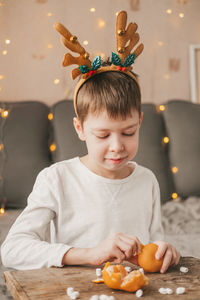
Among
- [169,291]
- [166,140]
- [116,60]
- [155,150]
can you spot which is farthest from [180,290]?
[166,140]

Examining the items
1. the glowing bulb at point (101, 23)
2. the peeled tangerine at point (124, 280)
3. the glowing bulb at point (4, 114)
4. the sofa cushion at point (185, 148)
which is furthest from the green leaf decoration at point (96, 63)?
the glowing bulb at point (101, 23)

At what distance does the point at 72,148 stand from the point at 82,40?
808mm

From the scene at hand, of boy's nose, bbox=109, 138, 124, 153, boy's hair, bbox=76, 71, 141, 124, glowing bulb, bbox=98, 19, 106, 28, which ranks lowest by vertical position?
boy's nose, bbox=109, 138, 124, 153

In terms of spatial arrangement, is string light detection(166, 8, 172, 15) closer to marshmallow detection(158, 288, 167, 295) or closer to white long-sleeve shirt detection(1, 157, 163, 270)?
white long-sleeve shirt detection(1, 157, 163, 270)

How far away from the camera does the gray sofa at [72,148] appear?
208 centimetres

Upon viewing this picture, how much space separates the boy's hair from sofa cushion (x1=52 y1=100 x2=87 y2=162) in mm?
1022

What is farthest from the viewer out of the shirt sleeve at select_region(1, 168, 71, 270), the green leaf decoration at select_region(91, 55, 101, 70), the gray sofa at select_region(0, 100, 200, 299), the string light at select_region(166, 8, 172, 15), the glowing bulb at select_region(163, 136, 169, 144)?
the string light at select_region(166, 8, 172, 15)

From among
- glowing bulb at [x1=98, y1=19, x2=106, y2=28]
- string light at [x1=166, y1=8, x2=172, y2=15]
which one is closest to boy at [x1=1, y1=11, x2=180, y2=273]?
glowing bulb at [x1=98, y1=19, x2=106, y2=28]

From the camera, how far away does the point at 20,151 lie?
6.93 ft

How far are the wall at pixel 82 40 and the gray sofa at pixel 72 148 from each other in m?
0.24

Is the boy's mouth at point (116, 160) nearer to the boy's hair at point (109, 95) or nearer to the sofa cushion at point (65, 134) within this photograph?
the boy's hair at point (109, 95)

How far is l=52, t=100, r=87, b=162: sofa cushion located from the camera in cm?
211

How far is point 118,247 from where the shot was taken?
845 mm

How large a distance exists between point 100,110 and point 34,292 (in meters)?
0.48
